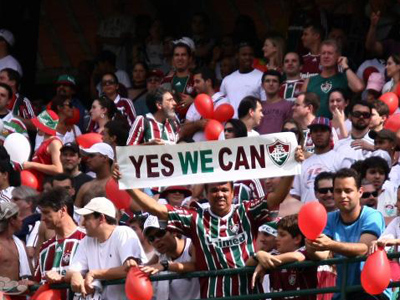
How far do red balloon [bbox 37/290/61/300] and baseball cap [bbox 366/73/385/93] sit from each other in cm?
544

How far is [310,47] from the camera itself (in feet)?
61.5

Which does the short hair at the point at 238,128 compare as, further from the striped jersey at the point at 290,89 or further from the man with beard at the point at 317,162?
the striped jersey at the point at 290,89

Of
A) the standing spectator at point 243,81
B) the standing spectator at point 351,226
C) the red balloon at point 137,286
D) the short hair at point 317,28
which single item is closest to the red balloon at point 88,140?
the standing spectator at point 243,81

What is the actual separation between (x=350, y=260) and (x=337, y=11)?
24.9 ft

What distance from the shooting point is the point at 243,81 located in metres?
18.6

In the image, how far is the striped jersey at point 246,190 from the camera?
15406 millimetres

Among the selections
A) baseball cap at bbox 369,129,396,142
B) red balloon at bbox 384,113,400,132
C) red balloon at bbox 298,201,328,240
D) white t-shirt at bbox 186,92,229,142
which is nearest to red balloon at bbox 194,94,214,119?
white t-shirt at bbox 186,92,229,142

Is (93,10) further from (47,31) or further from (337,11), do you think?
(337,11)

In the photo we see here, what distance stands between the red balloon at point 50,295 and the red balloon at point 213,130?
132 inches

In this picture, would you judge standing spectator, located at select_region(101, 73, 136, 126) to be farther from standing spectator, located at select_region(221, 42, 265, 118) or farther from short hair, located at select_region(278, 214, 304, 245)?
short hair, located at select_region(278, 214, 304, 245)

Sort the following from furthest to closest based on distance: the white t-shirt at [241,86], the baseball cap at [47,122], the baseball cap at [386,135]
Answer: the white t-shirt at [241,86] → the baseball cap at [47,122] → the baseball cap at [386,135]

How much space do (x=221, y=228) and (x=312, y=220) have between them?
107cm

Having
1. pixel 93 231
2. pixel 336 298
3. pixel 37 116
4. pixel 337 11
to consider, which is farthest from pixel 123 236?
pixel 337 11

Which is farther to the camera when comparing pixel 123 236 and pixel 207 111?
pixel 207 111
